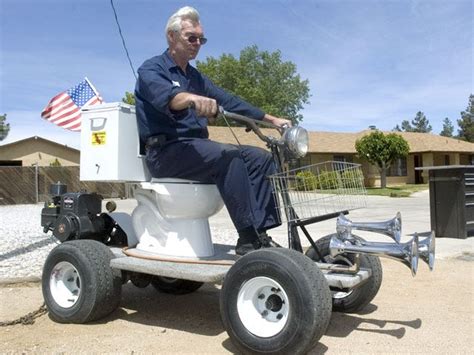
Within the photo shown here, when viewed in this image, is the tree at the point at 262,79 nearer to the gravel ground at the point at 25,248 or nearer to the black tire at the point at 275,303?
the gravel ground at the point at 25,248

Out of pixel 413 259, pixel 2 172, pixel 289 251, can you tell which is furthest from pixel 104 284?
pixel 2 172

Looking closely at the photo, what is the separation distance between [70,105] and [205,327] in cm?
575

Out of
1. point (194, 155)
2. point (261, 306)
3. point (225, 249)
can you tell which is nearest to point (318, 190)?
point (261, 306)

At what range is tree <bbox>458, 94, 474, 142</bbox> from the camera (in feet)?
264

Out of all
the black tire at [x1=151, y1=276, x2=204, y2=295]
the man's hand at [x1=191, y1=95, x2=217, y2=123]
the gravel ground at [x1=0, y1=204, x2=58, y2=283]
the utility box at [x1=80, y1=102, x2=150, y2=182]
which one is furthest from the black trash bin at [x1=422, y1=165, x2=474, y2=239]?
the man's hand at [x1=191, y1=95, x2=217, y2=123]

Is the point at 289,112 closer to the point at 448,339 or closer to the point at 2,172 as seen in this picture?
the point at 2,172

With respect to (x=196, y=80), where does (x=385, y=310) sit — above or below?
below

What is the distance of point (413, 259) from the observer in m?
3.22

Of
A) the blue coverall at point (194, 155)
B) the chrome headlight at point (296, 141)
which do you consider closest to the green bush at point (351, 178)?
the chrome headlight at point (296, 141)

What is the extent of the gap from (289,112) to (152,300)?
152 ft

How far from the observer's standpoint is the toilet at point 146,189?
3.98 m

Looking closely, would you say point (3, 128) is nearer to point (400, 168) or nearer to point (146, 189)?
point (400, 168)

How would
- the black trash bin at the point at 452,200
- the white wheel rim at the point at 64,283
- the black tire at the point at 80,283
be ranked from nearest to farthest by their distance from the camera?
1. the black tire at the point at 80,283
2. the white wheel rim at the point at 64,283
3. the black trash bin at the point at 452,200

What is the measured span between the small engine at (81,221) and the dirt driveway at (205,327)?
694 mm
